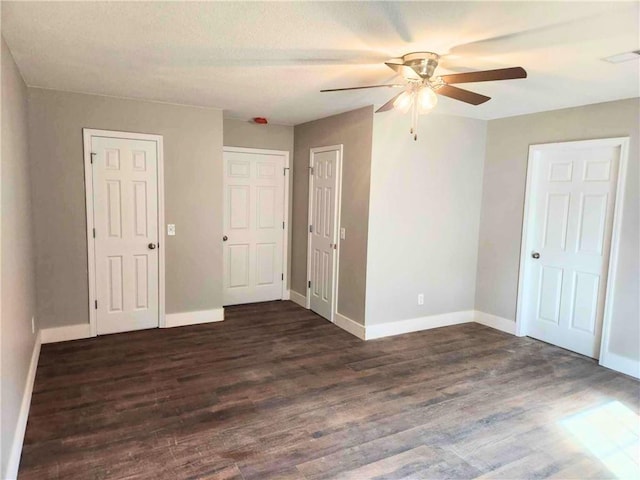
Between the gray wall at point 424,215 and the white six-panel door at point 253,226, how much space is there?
189 cm

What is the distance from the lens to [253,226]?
5660 mm

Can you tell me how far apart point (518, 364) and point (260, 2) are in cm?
372


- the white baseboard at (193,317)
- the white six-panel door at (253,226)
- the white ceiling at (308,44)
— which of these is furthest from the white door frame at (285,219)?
the white ceiling at (308,44)

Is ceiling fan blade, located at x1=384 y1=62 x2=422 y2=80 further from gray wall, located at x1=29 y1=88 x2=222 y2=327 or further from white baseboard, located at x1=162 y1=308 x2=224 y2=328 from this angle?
white baseboard, located at x1=162 y1=308 x2=224 y2=328

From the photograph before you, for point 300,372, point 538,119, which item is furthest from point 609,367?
point 300,372

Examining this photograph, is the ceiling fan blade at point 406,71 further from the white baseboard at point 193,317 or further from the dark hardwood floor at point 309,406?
the white baseboard at point 193,317

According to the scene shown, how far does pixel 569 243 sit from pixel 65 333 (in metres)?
5.25

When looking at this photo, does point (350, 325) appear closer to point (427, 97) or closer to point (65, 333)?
point (427, 97)

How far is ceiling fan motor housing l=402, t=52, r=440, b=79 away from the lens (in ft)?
8.53

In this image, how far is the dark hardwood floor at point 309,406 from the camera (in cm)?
240

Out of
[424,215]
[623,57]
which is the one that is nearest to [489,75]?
[623,57]

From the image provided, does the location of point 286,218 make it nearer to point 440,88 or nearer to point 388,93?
point 388,93

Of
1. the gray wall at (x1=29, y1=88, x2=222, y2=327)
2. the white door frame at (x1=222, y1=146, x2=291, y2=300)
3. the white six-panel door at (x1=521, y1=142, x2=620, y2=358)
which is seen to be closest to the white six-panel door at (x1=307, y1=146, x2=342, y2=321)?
the white door frame at (x1=222, y1=146, x2=291, y2=300)

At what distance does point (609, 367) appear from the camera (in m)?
3.81
